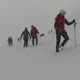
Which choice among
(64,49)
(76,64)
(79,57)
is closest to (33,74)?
(76,64)

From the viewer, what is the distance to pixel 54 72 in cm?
1259

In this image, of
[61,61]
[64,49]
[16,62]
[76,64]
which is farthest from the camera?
[64,49]

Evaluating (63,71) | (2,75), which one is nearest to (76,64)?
(63,71)

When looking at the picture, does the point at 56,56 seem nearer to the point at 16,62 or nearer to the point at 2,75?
the point at 16,62

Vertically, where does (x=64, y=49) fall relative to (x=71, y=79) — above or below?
above

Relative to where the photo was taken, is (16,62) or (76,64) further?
(16,62)

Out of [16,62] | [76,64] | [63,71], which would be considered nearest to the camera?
[63,71]

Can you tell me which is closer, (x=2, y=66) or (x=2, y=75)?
(x=2, y=75)

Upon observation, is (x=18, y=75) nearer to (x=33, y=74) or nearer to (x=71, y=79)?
(x=33, y=74)

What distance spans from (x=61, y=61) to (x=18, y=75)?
2573 mm

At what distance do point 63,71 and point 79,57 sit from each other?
2.51 m

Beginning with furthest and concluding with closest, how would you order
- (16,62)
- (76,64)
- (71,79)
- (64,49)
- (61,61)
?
(64,49) < (16,62) < (61,61) < (76,64) < (71,79)

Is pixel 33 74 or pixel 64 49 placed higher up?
pixel 64 49

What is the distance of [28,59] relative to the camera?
53.6 ft
